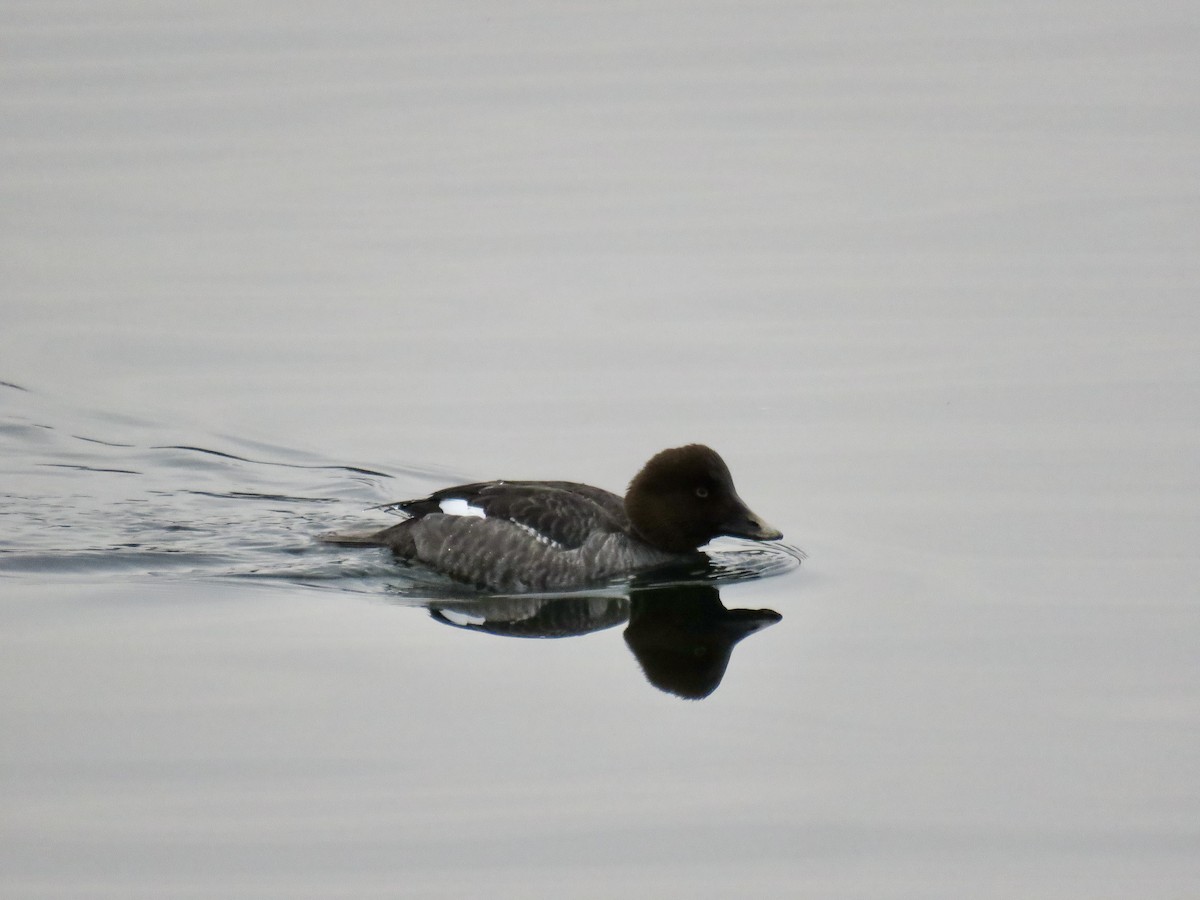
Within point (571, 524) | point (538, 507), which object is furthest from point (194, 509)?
point (571, 524)

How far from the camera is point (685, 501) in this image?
41.1ft

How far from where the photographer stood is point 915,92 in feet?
78.8

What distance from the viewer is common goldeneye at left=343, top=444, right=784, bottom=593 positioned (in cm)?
1237

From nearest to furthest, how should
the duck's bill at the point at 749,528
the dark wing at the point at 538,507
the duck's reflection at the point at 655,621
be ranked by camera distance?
1. the duck's reflection at the point at 655,621
2. the duck's bill at the point at 749,528
3. the dark wing at the point at 538,507

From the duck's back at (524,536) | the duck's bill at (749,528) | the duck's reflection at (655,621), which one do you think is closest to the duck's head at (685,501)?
the duck's bill at (749,528)

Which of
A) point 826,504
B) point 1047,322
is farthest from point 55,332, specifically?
point 1047,322

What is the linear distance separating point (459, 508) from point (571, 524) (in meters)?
0.72

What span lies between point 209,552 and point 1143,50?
16.7m

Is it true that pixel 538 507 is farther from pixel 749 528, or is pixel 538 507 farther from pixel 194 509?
pixel 194 509

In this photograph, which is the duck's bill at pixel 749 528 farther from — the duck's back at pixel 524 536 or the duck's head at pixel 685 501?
the duck's back at pixel 524 536

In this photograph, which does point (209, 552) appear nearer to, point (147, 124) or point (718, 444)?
point (718, 444)

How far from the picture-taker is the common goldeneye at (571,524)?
12.4 metres

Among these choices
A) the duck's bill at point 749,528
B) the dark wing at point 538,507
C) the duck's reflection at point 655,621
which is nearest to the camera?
the duck's reflection at point 655,621


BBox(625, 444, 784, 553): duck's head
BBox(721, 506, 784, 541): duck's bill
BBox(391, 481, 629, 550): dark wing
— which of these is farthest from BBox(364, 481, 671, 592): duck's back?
BBox(721, 506, 784, 541): duck's bill
